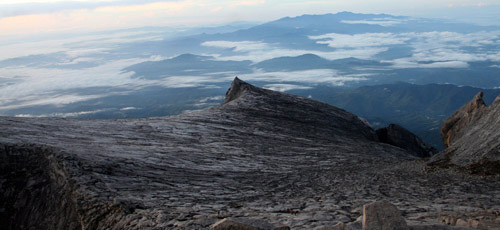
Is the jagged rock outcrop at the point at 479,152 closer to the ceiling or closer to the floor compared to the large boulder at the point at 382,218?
closer to the floor

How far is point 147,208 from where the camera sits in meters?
14.1

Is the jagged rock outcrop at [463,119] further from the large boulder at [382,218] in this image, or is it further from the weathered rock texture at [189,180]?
the large boulder at [382,218]

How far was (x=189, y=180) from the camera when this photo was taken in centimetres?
2017

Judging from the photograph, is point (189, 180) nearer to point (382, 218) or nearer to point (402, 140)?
point (382, 218)

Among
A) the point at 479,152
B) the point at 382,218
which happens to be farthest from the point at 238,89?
the point at 382,218

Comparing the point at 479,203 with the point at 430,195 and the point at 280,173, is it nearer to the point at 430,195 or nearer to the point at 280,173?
the point at 430,195

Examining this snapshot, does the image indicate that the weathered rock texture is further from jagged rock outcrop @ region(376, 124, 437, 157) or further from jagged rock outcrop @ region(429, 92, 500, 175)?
jagged rock outcrop @ region(376, 124, 437, 157)

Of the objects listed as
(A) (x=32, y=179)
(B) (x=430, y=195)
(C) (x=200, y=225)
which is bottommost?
(B) (x=430, y=195)

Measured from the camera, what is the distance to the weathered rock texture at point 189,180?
14125 mm

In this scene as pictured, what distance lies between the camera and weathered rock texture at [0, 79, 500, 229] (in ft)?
46.3

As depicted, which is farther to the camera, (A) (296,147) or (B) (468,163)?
(A) (296,147)

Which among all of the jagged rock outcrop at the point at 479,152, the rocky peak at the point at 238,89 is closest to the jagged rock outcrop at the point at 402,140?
the rocky peak at the point at 238,89

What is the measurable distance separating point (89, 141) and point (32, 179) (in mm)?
7586

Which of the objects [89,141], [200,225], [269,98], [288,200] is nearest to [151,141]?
[89,141]
